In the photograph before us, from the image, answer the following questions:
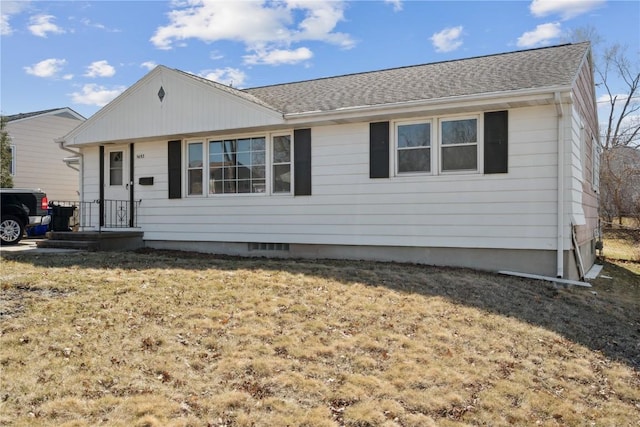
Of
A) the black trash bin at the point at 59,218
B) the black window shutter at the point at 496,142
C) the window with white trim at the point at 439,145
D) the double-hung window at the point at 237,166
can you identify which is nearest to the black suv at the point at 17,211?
the black trash bin at the point at 59,218

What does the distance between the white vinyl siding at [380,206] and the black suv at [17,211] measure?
322 cm

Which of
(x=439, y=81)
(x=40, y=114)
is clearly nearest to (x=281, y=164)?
(x=439, y=81)

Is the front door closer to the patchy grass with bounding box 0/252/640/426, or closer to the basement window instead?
A: the basement window

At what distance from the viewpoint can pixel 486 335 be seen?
476 cm

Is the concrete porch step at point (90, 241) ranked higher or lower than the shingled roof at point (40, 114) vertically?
lower

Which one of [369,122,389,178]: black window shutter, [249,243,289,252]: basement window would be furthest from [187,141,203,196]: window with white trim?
[369,122,389,178]: black window shutter

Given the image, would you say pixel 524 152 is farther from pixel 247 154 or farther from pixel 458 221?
pixel 247 154

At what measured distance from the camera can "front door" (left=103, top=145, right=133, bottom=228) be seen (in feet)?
37.2

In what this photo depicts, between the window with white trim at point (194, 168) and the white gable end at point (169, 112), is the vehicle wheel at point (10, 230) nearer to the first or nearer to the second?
the white gable end at point (169, 112)

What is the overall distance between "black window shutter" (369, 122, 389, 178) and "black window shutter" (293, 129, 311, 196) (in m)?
1.31

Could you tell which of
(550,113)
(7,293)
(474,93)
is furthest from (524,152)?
(7,293)

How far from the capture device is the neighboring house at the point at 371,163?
25.2 feet

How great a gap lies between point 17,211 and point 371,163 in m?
9.11

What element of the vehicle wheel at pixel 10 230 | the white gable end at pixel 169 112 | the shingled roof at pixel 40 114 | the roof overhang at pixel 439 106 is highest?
the shingled roof at pixel 40 114
